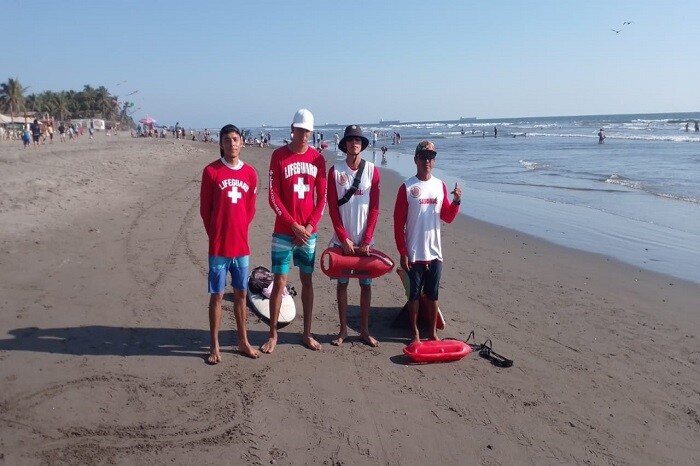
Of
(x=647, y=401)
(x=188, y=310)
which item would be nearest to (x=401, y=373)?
(x=647, y=401)

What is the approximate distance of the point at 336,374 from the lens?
484 centimetres

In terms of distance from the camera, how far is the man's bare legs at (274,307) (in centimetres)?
521

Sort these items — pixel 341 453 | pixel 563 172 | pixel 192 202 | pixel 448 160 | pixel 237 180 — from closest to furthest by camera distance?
1. pixel 341 453
2. pixel 237 180
3. pixel 192 202
4. pixel 563 172
5. pixel 448 160

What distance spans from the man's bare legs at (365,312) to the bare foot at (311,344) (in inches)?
19.5

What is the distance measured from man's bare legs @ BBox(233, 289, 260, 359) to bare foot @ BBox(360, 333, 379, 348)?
3.69 feet

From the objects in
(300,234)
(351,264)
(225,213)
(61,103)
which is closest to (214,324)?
(225,213)

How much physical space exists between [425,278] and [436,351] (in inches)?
28.9

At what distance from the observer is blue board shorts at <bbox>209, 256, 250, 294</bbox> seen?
4867mm

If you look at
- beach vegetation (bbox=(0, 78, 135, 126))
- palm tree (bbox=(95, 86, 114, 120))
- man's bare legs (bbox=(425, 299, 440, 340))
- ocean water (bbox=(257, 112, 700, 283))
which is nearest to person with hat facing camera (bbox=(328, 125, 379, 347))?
man's bare legs (bbox=(425, 299, 440, 340))

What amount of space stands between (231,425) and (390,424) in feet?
3.84

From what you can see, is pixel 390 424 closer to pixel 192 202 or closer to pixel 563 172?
pixel 192 202

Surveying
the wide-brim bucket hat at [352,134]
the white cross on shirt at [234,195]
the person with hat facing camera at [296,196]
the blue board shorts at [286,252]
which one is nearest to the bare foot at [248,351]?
the person with hat facing camera at [296,196]

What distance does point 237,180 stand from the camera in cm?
491

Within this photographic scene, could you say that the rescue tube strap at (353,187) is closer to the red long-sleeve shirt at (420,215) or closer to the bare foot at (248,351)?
the red long-sleeve shirt at (420,215)
